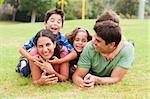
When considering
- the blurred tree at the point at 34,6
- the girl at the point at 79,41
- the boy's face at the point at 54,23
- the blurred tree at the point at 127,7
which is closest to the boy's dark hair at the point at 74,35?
the girl at the point at 79,41

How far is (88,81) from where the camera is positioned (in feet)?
13.1

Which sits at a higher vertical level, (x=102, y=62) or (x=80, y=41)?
(x=80, y=41)

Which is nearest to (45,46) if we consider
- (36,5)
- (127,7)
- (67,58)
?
(67,58)

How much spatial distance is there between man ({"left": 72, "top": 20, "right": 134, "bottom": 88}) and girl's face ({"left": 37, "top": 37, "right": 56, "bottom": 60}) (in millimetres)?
331

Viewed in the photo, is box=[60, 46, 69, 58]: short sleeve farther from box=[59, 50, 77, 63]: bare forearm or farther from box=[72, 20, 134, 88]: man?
box=[72, 20, 134, 88]: man

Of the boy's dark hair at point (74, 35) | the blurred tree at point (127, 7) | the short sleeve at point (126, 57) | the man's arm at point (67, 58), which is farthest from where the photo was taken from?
the blurred tree at point (127, 7)

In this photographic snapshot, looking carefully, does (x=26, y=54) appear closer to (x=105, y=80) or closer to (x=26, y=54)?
(x=26, y=54)

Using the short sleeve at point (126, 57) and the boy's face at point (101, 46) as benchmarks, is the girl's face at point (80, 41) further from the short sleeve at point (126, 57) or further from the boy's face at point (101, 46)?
the short sleeve at point (126, 57)

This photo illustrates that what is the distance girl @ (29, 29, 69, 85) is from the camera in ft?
13.5

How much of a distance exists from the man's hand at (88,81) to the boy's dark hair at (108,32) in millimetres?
398

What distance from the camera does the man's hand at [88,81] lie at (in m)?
3.98

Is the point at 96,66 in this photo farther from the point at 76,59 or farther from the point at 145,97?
the point at 145,97

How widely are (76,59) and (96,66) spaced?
32cm

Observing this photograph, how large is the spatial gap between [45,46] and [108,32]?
0.69 meters
